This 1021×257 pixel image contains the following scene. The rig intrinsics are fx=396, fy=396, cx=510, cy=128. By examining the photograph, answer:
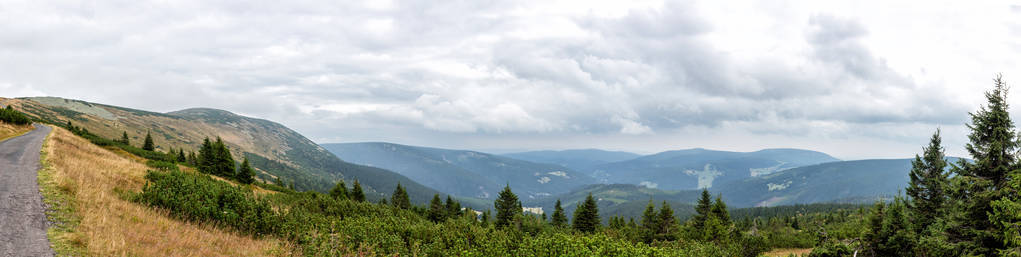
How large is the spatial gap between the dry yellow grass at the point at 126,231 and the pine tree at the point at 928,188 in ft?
123

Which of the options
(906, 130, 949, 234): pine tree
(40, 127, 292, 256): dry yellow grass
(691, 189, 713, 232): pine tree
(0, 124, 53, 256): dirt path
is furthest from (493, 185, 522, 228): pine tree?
(0, 124, 53, 256): dirt path

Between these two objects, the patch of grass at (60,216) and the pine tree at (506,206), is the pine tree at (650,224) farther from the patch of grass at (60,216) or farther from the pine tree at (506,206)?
the patch of grass at (60,216)

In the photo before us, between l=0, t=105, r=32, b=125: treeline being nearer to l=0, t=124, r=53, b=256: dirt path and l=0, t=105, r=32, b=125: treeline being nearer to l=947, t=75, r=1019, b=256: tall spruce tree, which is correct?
l=0, t=124, r=53, b=256: dirt path

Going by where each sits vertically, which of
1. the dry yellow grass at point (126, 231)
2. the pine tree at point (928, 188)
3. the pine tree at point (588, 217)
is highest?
the pine tree at point (928, 188)

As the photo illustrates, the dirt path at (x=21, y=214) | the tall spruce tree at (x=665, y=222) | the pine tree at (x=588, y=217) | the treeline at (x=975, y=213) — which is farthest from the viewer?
the pine tree at (x=588, y=217)

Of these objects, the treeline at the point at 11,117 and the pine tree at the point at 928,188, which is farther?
the treeline at the point at 11,117

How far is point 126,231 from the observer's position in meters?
9.82

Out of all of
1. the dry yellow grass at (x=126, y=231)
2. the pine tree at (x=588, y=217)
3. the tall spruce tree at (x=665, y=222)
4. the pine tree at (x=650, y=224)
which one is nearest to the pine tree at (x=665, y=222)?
the tall spruce tree at (x=665, y=222)

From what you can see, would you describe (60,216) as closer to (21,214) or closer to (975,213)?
(21,214)

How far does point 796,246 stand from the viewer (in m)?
49.5

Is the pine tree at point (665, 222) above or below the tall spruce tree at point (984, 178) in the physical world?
below

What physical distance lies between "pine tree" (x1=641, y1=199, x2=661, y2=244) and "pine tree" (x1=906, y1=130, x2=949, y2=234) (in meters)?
21.0

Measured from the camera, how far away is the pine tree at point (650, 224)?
4431cm

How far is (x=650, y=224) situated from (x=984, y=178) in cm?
3088
